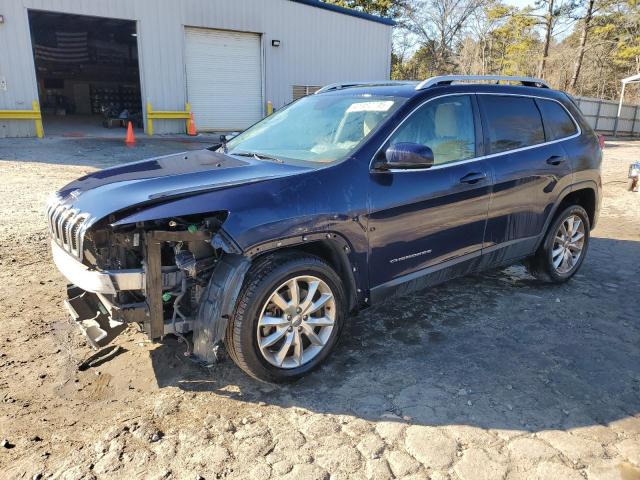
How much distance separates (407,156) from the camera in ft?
10.9

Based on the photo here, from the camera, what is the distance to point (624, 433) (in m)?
2.86

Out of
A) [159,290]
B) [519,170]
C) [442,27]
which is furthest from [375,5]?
[159,290]

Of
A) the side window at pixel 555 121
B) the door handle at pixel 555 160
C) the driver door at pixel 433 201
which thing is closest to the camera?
the driver door at pixel 433 201

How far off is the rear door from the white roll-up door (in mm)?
15911

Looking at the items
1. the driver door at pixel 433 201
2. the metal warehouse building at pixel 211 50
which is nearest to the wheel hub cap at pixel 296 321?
the driver door at pixel 433 201

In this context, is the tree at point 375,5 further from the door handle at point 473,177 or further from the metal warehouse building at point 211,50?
the door handle at point 473,177

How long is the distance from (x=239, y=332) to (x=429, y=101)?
7.23ft

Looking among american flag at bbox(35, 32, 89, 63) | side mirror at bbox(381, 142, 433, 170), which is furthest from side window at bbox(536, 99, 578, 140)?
american flag at bbox(35, 32, 89, 63)

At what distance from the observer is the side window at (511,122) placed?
420 centimetres

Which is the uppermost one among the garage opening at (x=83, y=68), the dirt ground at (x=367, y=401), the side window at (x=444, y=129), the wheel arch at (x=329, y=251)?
the garage opening at (x=83, y=68)

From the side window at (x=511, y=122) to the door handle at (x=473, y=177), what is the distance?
0.29 metres

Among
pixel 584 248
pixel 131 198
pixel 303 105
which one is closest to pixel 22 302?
pixel 131 198

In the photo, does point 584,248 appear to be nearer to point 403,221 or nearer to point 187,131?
point 403,221

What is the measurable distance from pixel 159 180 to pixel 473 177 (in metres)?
2.35
